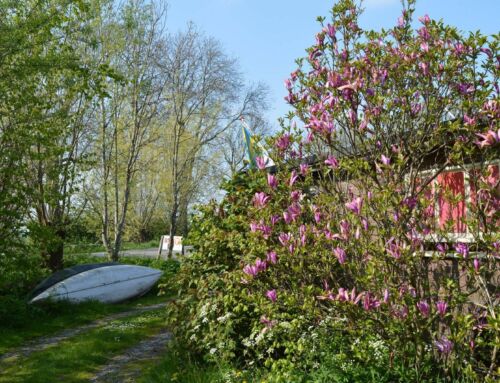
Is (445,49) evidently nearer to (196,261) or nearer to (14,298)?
(196,261)

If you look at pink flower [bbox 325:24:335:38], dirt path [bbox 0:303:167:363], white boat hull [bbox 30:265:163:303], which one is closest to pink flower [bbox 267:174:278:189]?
pink flower [bbox 325:24:335:38]

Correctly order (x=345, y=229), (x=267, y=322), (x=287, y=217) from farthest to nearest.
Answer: (x=267, y=322) → (x=287, y=217) → (x=345, y=229)

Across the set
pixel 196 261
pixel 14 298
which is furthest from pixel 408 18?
pixel 14 298

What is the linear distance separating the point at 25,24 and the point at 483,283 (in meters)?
10.0

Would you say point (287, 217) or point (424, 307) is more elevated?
point (287, 217)

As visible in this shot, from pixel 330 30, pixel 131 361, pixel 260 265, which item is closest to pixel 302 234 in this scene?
pixel 260 265

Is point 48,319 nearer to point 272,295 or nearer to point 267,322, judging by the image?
point 267,322

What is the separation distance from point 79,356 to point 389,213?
6534 mm

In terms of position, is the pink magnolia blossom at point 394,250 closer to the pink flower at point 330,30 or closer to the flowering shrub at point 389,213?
the flowering shrub at point 389,213

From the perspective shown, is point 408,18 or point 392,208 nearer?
point 392,208

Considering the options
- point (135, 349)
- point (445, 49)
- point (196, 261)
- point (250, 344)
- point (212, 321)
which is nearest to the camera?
point (445, 49)

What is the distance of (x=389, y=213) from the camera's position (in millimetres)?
5129

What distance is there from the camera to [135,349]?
9.65 meters

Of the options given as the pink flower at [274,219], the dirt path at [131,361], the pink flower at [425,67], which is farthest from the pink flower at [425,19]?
the dirt path at [131,361]
